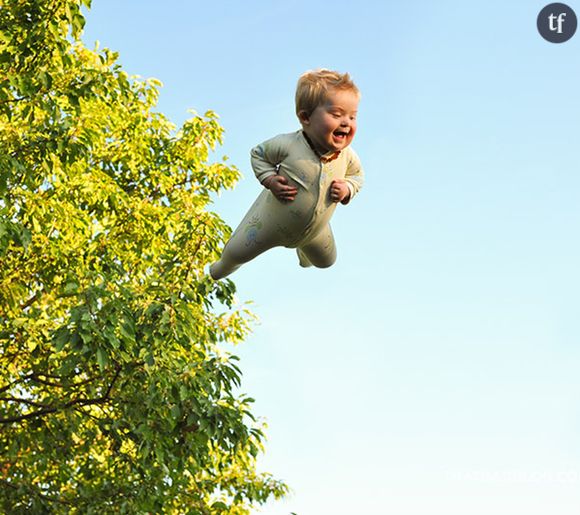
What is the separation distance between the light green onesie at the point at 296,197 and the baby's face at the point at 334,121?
0.12 meters

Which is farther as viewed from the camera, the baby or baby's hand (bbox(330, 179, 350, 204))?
baby's hand (bbox(330, 179, 350, 204))

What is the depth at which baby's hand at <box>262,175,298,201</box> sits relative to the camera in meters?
3.09

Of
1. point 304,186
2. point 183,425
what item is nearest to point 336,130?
point 304,186

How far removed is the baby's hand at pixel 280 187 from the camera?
309 centimetres

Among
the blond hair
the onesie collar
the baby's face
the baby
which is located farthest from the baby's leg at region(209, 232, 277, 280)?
the blond hair

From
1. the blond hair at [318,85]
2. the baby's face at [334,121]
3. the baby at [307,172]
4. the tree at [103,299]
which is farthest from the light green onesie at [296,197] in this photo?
the tree at [103,299]

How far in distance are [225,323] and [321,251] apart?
297 inches

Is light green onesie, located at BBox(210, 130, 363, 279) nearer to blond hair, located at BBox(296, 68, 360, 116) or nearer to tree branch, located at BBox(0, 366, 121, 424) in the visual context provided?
blond hair, located at BBox(296, 68, 360, 116)

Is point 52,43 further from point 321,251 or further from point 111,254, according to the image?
point 321,251

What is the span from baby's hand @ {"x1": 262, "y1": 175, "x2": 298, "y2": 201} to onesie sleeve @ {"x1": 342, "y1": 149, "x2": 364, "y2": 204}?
23 centimetres

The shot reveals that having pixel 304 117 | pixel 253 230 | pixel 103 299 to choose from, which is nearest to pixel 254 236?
pixel 253 230

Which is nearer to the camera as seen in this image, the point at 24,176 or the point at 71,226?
the point at 24,176

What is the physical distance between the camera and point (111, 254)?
9906mm

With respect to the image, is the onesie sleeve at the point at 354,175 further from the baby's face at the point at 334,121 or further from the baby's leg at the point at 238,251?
the baby's leg at the point at 238,251
